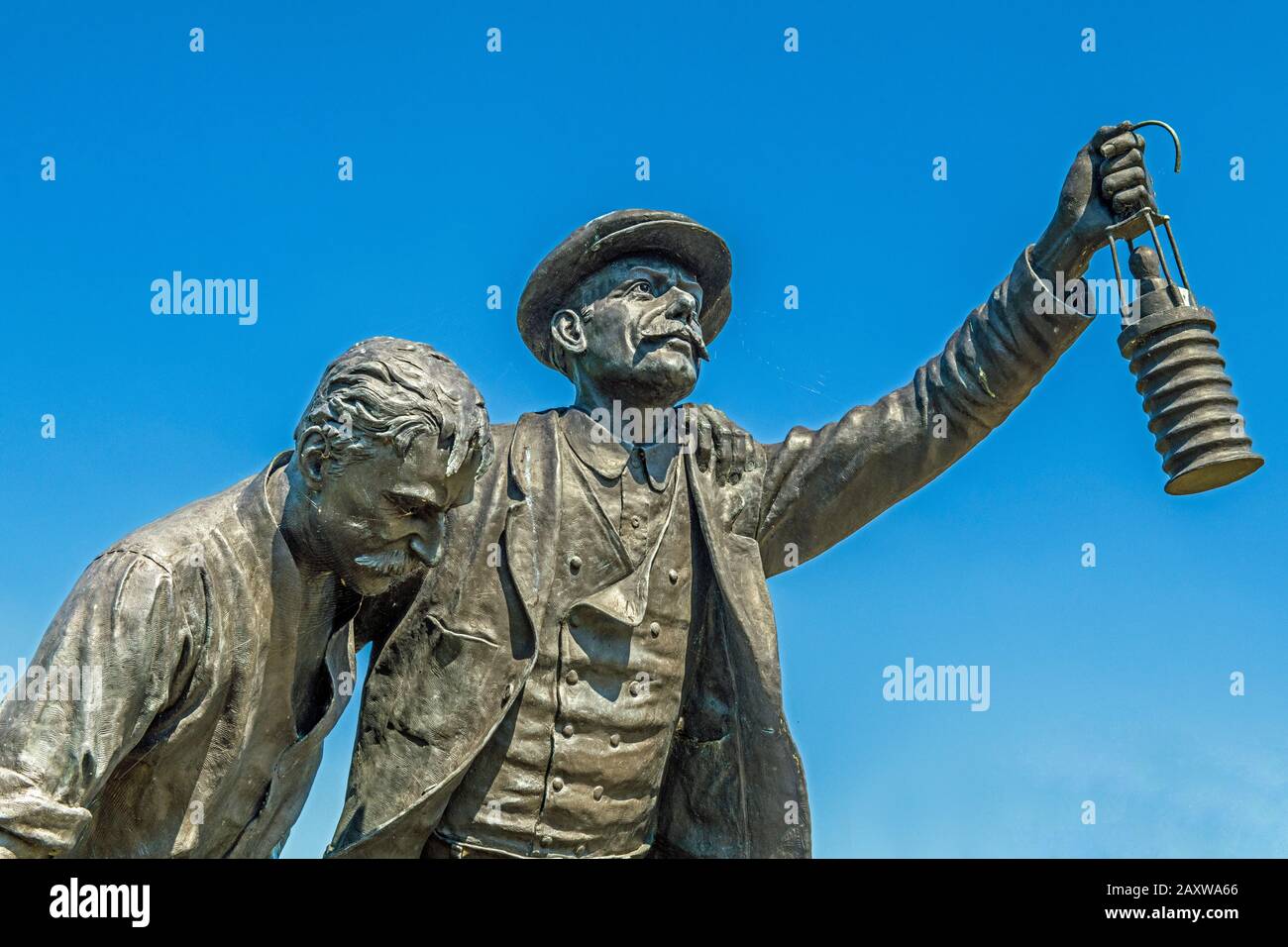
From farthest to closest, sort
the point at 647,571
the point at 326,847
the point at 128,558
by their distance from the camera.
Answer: the point at 647,571 < the point at 326,847 < the point at 128,558

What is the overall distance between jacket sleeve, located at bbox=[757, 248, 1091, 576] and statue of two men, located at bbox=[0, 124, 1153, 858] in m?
0.01

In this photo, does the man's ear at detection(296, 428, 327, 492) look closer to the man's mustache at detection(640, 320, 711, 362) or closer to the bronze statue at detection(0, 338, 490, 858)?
the bronze statue at detection(0, 338, 490, 858)

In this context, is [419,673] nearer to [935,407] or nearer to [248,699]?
[248,699]

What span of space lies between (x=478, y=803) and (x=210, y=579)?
153cm

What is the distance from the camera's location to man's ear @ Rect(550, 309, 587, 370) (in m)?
6.80

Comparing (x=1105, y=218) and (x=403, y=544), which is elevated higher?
(x=1105, y=218)

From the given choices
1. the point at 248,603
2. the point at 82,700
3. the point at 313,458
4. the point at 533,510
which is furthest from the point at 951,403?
the point at 82,700

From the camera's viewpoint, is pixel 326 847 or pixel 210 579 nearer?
pixel 210 579

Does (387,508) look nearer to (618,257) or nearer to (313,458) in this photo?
(313,458)

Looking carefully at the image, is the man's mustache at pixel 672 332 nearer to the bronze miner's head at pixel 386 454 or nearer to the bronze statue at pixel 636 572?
the bronze statue at pixel 636 572

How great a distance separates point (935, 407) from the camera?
6.78 meters

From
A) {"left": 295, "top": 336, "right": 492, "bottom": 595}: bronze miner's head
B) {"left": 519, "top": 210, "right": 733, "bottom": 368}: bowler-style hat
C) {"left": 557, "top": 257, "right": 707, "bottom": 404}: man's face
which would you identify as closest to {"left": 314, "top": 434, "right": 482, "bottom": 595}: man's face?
{"left": 295, "top": 336, "right": 492, "bottom": 595}: bronze miner's head

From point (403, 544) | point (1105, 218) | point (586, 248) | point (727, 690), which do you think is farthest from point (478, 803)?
point (1105, 218)

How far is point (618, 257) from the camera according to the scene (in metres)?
6.87
